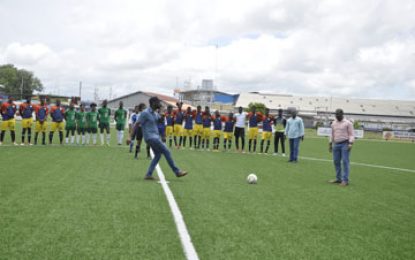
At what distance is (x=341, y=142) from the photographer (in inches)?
449

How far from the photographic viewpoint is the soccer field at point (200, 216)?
4.90 metres

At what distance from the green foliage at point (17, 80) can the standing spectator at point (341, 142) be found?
9552cm

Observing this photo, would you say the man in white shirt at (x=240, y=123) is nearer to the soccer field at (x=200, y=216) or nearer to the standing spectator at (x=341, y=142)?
the soccer field at (x=200, y=216)

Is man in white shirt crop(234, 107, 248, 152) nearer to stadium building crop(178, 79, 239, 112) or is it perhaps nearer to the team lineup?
the team lineup

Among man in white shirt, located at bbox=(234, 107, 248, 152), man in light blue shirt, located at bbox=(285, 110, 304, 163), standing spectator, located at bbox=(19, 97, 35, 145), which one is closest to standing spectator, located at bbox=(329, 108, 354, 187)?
man in light blue shirt, located at bbox=(285, 110, 304, 163)

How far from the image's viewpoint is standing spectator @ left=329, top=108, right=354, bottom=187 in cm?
1116

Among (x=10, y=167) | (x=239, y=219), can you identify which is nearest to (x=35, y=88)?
(x=10, y=167)

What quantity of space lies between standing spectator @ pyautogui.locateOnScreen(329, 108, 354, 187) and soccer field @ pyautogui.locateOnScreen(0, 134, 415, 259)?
50 cm

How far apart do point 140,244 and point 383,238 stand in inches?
131

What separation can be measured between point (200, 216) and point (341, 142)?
628 cm

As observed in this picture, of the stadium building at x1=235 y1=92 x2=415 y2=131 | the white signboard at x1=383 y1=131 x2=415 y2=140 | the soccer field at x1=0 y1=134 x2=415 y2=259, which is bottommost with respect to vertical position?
the soccer field at x1=0 y1=134 x2=415 y2=259

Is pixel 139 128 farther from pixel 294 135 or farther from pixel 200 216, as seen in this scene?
pixel 200 216

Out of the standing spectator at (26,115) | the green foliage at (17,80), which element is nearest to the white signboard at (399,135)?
the standing spectator at (26,115)

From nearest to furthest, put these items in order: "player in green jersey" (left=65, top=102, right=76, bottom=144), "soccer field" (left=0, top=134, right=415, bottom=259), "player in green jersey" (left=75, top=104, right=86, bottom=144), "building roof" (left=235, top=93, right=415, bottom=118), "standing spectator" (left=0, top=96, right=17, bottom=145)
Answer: "soccer field" (left=0, top=134, right=415, bottom=259) → "standing spectator" (left=0, top=96, right=17, bottom=145) → "player in green jersey" (left=65, top=102, right=76, bottom=144) → "player in green jersey" (left=75, top=104, right=86, bottom=144) → "building roof" (left=235, top=93, right=415, bottom=118)
